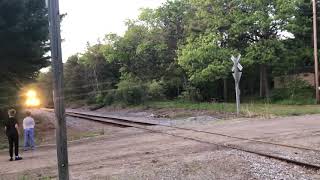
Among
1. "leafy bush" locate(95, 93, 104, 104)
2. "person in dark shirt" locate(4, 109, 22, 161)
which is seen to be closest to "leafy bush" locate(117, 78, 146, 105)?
"leafy bush" locate(95, 93, 104, 104)

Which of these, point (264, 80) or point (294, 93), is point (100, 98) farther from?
point (294, 93)

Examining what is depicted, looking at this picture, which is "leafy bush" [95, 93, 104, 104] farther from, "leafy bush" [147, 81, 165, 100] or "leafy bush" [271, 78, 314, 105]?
"leafy bush" [271, 78, 314, 105]

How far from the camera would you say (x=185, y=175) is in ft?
35.8

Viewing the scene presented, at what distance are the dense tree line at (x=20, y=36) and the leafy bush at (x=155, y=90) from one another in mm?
23132

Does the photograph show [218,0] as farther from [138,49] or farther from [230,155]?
[230,155]

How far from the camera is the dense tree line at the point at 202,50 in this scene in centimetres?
4706

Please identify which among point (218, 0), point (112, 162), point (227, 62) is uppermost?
point (218, 0)

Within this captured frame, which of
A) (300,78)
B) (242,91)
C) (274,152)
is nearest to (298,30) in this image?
(300,78)

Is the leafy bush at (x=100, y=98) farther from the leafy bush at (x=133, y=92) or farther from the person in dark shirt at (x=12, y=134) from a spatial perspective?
the person in dark shirt at (x=12, y=134)

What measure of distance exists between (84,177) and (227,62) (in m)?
36.5

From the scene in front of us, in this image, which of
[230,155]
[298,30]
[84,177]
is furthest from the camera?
[298,30]

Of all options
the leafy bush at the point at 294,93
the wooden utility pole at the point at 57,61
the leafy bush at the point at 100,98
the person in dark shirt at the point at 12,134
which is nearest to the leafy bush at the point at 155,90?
the leafy bush at the point at 294,93

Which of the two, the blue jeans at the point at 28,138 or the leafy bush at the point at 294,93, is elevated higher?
the leafy bush at the point at 294,93

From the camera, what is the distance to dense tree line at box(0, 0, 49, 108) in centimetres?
2391
